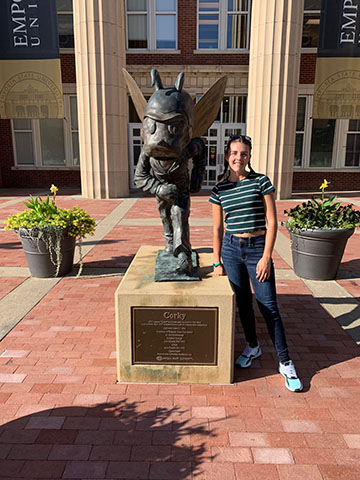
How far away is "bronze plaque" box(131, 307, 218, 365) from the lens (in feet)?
10.8

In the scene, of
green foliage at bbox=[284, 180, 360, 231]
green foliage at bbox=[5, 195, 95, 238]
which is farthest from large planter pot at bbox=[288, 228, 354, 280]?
green foliage at bbox=[5, 195, 95, 238]

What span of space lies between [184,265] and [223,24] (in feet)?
50.8

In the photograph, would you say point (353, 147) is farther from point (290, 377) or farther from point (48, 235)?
point (290, 377)

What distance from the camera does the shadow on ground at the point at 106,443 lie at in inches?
95.8

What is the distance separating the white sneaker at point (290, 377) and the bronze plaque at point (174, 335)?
23.3 inches

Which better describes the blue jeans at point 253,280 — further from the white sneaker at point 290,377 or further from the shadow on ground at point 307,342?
the shadow on ground at point 307,342

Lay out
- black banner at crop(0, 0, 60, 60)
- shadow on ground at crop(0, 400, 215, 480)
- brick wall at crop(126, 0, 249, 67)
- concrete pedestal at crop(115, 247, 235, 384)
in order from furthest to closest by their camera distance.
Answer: brick wall at crop(126, 0, 249, 67), black banner at crop(0, 0, 60, 60), concrete pedestal at crop(115, 247, 235, 384), shadow on ground at crop(0, 400, 215, 480)

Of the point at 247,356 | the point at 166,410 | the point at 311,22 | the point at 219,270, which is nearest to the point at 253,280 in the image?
the point at 219,270

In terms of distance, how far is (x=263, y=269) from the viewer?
10.4 ft

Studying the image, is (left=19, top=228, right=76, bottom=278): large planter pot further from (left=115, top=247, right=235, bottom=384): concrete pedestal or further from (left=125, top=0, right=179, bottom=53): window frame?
(left=125, top=0, right=179, bottom=53): window frame

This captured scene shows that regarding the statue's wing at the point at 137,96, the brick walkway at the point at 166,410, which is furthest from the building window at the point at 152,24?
the brick walkway at the point at 166,410

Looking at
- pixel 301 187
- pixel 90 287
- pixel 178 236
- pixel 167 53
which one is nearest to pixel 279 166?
pixel 301 187

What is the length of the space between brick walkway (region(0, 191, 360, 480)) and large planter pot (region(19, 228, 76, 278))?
3.11ft

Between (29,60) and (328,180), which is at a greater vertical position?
(29,60)
